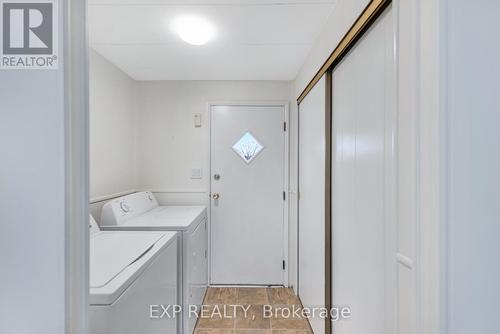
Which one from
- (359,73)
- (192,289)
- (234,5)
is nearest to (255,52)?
(234,5)

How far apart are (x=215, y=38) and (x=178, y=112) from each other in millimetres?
1128

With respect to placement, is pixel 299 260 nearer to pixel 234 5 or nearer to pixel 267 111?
pixel 267 111

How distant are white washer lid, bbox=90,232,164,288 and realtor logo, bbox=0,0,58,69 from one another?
2.55 ft

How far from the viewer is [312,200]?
2.03m

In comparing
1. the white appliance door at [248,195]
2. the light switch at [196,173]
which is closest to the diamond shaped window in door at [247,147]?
the white appliance door at [248,195]

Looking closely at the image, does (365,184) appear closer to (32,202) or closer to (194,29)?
(32,202)

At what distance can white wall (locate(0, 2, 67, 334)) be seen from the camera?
486 millimetres

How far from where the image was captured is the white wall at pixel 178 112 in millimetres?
2814

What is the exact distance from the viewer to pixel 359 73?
1.23m

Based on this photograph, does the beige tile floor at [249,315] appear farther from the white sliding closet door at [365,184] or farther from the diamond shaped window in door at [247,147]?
the diamond shaped window in door at [247,147]

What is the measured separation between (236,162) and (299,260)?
117 centimetres

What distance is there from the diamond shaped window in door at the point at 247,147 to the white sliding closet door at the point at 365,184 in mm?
1307

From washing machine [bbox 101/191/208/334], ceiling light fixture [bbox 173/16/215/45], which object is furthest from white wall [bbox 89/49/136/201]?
ceiling light fixture [bbox 173/16/215/45]

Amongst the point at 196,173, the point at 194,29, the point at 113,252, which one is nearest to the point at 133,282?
the point at 113,252
